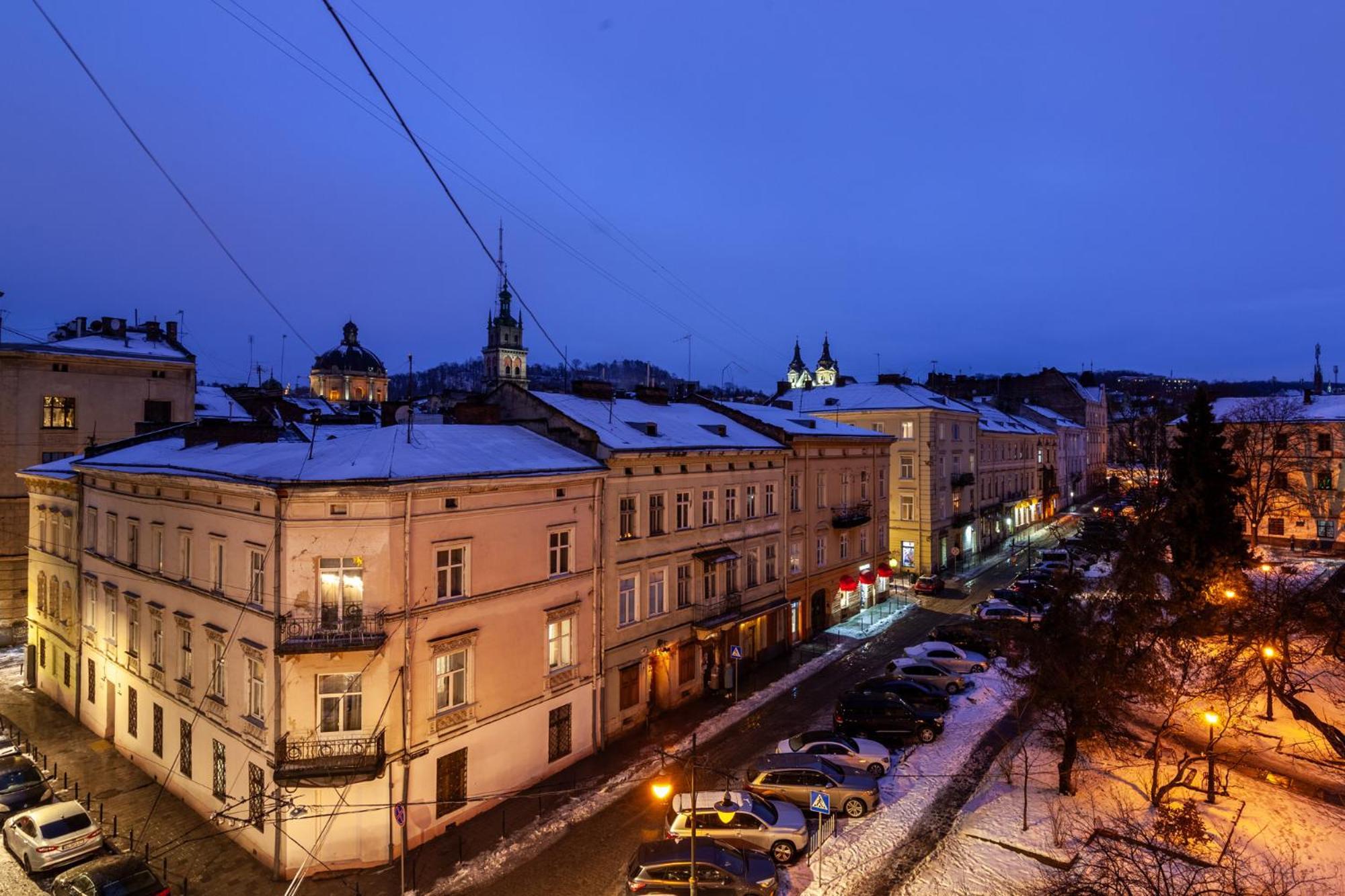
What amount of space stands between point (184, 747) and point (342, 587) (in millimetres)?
9024

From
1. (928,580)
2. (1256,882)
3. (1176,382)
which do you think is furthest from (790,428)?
(1176,382)

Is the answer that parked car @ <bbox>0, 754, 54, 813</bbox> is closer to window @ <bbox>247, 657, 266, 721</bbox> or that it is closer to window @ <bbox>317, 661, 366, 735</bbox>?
window @ <bbox>247, 657, 266, 721</bbox>

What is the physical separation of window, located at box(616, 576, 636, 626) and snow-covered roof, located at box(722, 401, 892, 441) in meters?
12.3

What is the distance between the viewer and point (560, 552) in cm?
2295

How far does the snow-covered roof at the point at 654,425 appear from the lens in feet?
85.0

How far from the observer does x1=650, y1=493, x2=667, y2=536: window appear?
26.5m

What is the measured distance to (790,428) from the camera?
116ft

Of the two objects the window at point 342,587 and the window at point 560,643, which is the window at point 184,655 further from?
the window at point 560,643

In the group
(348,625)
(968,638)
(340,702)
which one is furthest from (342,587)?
(968,638)

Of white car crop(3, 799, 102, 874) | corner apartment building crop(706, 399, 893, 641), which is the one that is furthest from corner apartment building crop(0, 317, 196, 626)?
corner apartment building crop(706, 399, 893, 641)

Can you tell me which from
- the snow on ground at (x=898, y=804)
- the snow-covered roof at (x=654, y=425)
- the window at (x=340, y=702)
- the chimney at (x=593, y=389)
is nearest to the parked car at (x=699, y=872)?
the snow on ground at (x=898, y=804)

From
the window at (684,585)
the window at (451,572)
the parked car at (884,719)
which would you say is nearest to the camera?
the window at (451,572)

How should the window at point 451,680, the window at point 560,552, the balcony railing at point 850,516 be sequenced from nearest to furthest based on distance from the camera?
the window at point 451,680 → the window at point 560,552 → the balcony railing at point 850,516

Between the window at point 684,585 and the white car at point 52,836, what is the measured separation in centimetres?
1836
